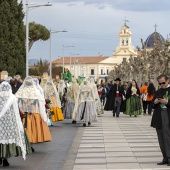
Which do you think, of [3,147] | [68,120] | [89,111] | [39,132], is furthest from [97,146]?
[68,120]

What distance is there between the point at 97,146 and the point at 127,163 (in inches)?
137

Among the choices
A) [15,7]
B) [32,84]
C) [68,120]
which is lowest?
[68,120]

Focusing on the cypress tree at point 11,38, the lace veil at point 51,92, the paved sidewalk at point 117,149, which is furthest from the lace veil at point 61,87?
the cypress tree at point 11,38

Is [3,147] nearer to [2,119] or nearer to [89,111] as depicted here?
[2,119]

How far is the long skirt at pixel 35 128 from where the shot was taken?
50.0 ft

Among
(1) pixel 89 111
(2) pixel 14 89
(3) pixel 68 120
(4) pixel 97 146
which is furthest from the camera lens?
(3) pixel 68 120

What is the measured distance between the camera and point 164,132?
12664mm

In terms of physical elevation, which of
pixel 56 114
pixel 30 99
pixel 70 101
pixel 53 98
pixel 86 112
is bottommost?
pixel 56 114

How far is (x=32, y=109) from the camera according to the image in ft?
50.1

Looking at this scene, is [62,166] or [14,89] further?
[14,89]

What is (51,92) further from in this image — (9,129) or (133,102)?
(9,129)

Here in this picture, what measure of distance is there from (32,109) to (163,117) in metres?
3.66

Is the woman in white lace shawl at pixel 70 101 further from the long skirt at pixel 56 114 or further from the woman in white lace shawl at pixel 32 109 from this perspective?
the woman in white lace shawl at pixel 32 109

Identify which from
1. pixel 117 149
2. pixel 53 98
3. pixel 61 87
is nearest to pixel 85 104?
pixel 53 98
